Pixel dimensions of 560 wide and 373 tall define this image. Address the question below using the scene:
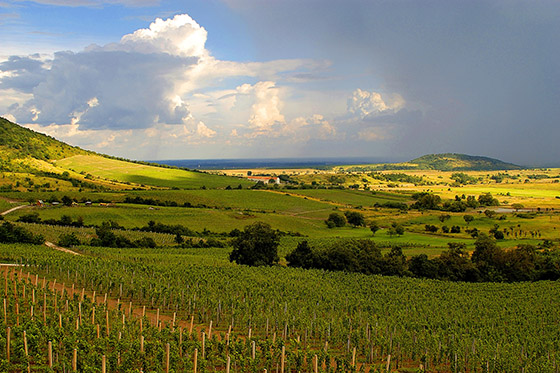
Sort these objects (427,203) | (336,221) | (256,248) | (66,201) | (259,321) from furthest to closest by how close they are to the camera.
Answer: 1. (427,203)
2. (336,221)
3. (66,201)
4. (256,248)
5. (259,321)

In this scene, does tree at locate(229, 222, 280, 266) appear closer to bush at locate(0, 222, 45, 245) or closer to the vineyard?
the vineyard

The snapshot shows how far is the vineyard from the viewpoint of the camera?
22734mm

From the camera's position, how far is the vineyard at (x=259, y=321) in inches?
895

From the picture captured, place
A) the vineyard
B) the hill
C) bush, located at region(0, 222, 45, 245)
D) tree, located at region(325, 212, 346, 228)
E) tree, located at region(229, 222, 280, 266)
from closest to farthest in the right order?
1. the vineyard
2. tree, located at region(229, 222, 280, 266)
3. bush, located at region(0, 222, 45, 245)
4. tree, located at region(325, 212, 346, 228)
5. the hill

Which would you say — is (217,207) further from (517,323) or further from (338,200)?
(517,323)

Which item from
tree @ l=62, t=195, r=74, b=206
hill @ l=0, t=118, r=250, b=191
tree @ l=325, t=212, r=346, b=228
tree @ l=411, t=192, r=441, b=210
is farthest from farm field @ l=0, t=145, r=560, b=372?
tree @ l=411, t=192, r=441, b=210

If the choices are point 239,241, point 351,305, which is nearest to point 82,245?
point 239,241

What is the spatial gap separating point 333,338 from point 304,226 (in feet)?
274

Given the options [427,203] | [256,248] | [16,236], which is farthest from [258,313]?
[427,203]

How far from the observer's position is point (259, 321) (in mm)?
31531

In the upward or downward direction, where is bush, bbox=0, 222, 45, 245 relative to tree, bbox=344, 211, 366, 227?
upward

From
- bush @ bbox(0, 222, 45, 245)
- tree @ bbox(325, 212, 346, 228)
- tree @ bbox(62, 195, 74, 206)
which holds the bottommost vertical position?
tree @ bbox(325, 212, 346, 228)

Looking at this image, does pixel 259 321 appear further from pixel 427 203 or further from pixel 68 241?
pixel 427 203

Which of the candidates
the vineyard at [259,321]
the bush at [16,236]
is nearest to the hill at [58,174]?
the bush at [16,236]
